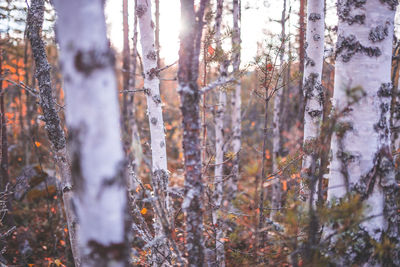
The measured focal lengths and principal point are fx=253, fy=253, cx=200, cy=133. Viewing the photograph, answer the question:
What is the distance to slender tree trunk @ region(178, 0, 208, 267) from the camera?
5.48 ft

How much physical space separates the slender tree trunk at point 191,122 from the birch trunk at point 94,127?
1.91 feet

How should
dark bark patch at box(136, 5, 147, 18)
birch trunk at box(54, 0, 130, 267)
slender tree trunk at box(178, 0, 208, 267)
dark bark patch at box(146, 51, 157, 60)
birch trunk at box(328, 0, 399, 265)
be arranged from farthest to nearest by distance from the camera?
dark bark patch at box(146, 51, 157, 60) → dark bark patch at box(136, 5, 147, 18) → birch trunk at box(328, 0, 399, 265) → slender tree trunk at box(178, 0, 208, 267) → birch trunk at box(54, 0, 130, 267)

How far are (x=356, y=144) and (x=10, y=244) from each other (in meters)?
7.43

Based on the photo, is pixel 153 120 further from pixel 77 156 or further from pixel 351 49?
pixel 351 49

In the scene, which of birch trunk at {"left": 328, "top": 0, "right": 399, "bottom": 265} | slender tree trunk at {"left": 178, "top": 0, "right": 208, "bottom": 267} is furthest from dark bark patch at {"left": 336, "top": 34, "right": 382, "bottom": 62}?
slender tree trunk at {"left": 178, "top": 0, "right": 208, "bottom": 267}

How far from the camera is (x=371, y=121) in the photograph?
187cm

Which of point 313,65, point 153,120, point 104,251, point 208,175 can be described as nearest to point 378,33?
point 313,65

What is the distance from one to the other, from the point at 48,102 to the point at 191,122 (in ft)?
7.79

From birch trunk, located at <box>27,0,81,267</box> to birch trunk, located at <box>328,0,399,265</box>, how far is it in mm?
3115

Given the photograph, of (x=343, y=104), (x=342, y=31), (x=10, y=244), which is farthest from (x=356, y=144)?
(x=10, y=244)

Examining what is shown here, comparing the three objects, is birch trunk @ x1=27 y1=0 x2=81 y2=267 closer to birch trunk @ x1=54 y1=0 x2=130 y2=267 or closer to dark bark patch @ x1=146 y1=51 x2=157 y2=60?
dark bark patch @ x1=146 y1=51 x2=157 y2=60

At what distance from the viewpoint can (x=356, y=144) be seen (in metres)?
1.88

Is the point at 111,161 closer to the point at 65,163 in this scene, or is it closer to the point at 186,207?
the point at 186,207

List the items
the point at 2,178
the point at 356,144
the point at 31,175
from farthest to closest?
1. the point at 31,175
2. the point at 2,178
3. the point at 356,144
